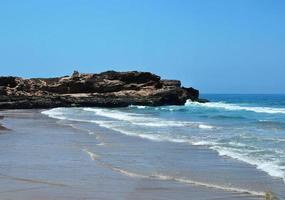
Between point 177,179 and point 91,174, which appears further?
point 91,174

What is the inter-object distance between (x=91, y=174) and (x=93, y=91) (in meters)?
58.5

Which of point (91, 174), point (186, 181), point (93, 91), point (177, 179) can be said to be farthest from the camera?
point (93, 91)

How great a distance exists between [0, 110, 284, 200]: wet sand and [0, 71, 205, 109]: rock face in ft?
132

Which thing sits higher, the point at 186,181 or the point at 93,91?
the point at 93,91

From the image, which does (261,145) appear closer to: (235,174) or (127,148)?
(127,148)

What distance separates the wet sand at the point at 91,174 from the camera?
9766 mm

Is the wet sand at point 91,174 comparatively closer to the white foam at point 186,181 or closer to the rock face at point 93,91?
the white foam at point 186,181

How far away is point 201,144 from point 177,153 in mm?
2605

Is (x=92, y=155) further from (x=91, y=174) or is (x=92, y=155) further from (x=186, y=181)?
(x=186, y=181)

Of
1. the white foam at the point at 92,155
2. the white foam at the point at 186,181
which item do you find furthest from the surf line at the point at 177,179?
the white foam at the point at 92,155

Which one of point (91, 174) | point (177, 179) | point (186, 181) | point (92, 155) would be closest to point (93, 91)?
point (92, 155)

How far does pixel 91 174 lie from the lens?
1195cm

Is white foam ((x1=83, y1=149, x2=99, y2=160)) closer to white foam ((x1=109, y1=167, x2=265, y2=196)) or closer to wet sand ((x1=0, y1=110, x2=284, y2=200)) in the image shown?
wet sand ((x1=0, y1=110, x2=284, y2=200))

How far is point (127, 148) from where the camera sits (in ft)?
57.1
